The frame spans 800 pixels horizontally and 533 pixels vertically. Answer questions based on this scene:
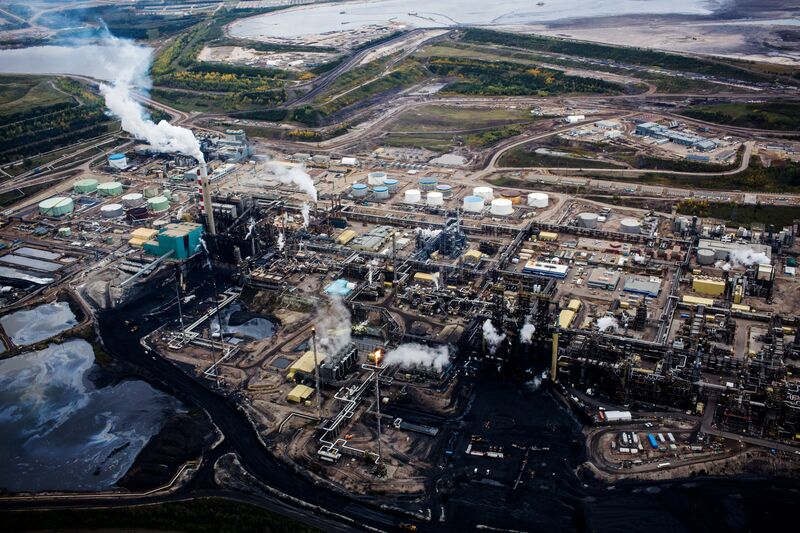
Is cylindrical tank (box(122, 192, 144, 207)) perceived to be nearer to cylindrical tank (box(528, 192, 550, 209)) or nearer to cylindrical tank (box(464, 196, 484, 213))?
cylindrical tank (box(464, 196, 484, 213))

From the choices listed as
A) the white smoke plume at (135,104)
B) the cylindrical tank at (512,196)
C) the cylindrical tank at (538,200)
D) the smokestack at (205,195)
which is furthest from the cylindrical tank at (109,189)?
the cylindrical tank at (538,200)

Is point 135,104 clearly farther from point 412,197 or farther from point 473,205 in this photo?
point 473,205

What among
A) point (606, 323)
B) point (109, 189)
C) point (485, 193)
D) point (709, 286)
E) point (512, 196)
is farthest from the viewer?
point (109, 189)

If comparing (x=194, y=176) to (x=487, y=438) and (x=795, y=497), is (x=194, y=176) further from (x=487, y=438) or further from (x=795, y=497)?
(x=795, y=497)

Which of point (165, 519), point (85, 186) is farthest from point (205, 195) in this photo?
point (165, 519)

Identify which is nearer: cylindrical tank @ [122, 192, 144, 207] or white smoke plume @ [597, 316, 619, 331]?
white smoke plume @ [597, 316, 619, 331]

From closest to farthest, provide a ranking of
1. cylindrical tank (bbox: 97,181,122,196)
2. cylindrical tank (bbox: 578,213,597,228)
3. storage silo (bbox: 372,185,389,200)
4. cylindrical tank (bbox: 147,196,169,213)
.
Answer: cylindrical tank (bbox: 578,213,597,228)
cylindrical tank (bbox: 147,196,169,213)
storage silo (bbox: 372,185,389,200)
cylindrical tank (bbox: 97,181,122,196)

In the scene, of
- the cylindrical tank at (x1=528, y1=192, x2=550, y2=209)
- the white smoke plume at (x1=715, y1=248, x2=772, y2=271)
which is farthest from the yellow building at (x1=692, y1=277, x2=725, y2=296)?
the cylindrical tank at (x1=528, y1=192, x2=550, y2=209)
